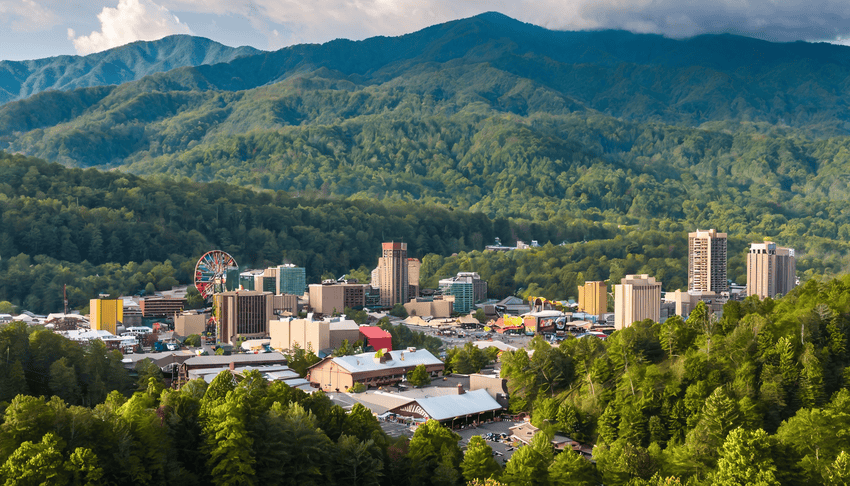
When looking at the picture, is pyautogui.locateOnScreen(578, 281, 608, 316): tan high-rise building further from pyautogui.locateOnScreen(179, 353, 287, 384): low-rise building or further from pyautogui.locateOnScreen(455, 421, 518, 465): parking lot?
pyautogui.locateOnScreen(455, 421, 518, 465): parking lot

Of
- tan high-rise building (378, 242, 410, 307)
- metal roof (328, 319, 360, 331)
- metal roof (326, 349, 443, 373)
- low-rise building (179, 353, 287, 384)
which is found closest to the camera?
metal roof (326, 349, 443, 373)

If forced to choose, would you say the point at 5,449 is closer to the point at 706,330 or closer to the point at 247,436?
the point at 247,436

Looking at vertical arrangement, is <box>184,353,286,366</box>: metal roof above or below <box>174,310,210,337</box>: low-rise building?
above

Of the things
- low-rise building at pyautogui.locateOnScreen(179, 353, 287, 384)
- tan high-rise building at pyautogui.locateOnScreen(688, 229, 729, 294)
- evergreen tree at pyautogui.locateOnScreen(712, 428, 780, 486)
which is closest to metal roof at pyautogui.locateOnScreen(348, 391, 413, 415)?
low-rise building at pyautogui.locateOnScreen(179, 353, 287, 384)

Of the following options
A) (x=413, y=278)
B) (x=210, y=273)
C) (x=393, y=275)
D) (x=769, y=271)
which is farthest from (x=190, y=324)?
(x=769, y=271)

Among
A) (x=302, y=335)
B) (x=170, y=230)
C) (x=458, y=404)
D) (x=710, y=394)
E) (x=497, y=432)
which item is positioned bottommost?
(x=497, y=432)

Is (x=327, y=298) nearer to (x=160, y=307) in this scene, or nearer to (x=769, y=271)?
(x=160, y=307)

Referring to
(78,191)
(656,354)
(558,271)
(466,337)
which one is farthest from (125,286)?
(656,354)

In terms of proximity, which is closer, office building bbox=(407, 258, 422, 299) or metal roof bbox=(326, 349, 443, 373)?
metal roof bbox=(326, 349, 443, 373)
